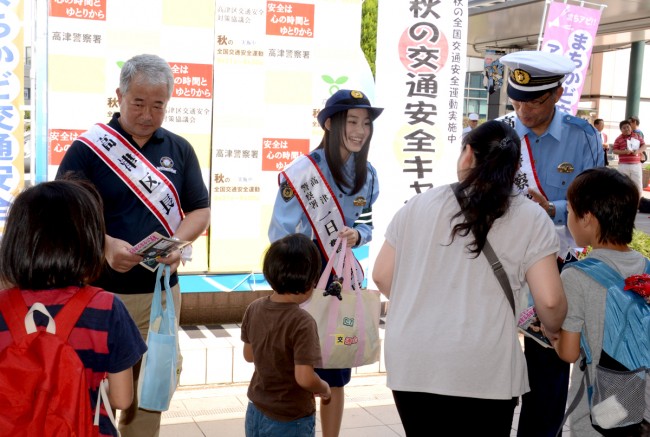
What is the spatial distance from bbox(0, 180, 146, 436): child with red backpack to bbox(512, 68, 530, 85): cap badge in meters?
2.09

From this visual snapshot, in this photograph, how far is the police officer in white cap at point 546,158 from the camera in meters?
3.29

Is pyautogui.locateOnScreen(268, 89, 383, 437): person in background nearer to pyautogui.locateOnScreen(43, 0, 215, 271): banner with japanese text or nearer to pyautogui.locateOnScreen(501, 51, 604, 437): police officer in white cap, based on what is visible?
pyautogui.locateOnScreen(501, 51, 604, 437): police officer in white cap

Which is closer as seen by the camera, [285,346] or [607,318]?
[607,318]

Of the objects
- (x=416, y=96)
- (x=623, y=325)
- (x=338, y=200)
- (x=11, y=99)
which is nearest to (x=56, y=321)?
(x=623, y=325)

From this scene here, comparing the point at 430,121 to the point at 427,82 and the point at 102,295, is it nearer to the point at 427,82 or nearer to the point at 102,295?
the point at 427,82

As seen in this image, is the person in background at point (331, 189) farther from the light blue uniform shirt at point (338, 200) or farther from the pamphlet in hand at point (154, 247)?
the pamphlet in hand at point (154, 247)

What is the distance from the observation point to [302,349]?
2.93m

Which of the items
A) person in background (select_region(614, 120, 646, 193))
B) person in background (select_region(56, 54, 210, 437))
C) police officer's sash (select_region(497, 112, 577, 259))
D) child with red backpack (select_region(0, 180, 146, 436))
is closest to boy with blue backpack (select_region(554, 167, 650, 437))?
police officer's sash (select_region(497, 112, 577, 259))

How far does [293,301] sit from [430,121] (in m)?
2.78

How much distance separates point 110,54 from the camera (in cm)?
534

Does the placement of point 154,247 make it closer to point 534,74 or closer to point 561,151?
point 534,74

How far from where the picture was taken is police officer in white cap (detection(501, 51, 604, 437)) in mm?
3289

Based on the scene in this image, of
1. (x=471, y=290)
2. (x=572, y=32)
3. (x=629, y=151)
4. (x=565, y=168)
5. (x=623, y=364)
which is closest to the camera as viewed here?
(x=471, y=290)

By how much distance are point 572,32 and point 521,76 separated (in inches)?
151
